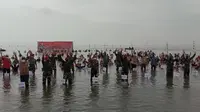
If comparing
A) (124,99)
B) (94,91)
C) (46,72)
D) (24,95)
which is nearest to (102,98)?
(124,99)

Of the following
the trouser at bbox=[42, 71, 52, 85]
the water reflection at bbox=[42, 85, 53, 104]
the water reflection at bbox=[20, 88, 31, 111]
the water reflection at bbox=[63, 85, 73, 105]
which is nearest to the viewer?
the water reflection at bbox=[20, 88, 31, 111]

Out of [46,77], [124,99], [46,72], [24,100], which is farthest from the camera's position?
[46,77]

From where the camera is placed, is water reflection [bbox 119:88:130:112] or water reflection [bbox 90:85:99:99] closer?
water reflection [bbox 119:88:130:112]

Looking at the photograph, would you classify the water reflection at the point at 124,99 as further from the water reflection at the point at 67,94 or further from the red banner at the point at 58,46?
the red banner at the point at 58,46

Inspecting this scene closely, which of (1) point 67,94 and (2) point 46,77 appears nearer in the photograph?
(1) point 67,94

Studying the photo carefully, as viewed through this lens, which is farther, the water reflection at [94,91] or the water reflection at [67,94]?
the water reflection at [94,91]

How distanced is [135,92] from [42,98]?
4492 mm

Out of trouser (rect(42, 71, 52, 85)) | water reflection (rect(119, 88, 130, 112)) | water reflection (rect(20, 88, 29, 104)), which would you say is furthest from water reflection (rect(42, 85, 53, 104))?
water reflection (rect(119, 88, 130, 112))

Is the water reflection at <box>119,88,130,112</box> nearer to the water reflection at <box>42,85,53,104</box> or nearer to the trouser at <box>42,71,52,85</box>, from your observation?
the water reflection at <box>42,85,53,104</box>

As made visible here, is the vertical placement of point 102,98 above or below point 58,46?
below

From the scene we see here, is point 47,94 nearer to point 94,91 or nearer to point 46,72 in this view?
point 94,91

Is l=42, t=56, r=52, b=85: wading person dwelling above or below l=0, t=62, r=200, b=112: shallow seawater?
above

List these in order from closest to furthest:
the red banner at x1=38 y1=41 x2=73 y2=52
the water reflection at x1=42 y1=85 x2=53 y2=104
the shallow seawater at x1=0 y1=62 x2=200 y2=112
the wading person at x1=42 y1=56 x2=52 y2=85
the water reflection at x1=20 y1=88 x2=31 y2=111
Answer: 1. the shallow seawater at x1=0 y1=62 x2=200 y2=112
2. the water reflection at x1=20 y1=88 x2=31 y2=111
3. the water reflection at x1=42 y1=85 x2=53 y2=104
4. the wading person at x1=42 y1=56 x2=52 y2=85
5. the red banner at x1=38 y1=41 x2=73 y2=52

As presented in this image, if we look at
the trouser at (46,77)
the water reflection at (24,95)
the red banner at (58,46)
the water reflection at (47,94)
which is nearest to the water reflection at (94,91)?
the water reflection at (47,94)
